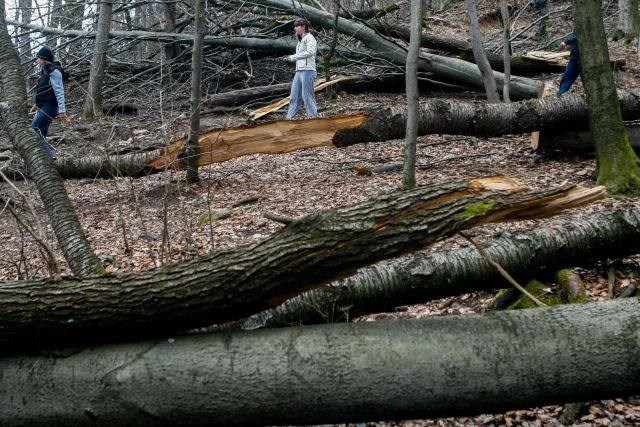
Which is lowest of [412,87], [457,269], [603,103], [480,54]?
[457,269]

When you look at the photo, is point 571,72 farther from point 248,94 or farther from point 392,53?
point 248,94

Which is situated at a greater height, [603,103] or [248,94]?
[248,94]

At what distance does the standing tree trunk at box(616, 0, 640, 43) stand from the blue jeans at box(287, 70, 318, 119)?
9.41 meters

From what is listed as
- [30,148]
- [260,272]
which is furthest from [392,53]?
[260,272]

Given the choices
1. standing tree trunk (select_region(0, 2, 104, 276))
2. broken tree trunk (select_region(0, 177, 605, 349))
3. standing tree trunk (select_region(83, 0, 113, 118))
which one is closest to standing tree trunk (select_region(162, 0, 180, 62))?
standing tree trunk (select_region(83, 0, 113, 118))

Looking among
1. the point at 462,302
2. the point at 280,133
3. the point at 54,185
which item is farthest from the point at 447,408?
the point at 280,133

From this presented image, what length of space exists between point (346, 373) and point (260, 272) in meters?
0.66

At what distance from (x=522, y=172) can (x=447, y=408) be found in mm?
5443

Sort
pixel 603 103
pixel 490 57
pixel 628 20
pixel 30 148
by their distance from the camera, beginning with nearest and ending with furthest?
pixel 30 148, pixel 603 103, pixel 490 57, pixel 628 20

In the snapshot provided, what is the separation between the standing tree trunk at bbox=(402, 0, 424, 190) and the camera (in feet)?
20.9

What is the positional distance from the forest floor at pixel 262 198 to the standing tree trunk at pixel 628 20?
209 inches

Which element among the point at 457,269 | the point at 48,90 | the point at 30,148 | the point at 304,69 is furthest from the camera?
the point at 304,69

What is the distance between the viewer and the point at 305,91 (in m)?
10.9

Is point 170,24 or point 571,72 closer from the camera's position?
point 571,72
